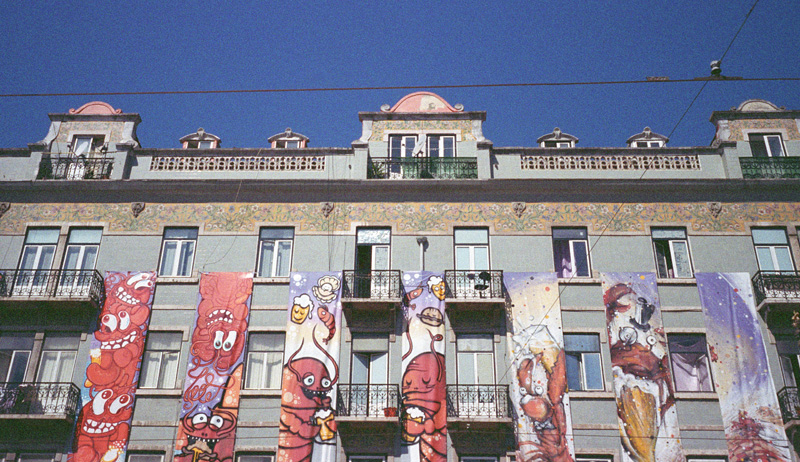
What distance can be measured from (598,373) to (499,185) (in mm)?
6559

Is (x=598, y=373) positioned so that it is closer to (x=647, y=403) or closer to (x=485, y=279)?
(x=647, y=403)

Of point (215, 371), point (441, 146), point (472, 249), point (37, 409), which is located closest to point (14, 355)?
point (37, 409)

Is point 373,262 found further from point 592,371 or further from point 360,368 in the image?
point 592,371

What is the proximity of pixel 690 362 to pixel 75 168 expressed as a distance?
65.5 ft

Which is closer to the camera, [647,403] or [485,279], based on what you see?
[647,403]

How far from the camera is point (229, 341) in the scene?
23922 millimetres

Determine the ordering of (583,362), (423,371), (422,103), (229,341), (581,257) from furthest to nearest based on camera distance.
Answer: (422,103) < (581,257) < (229,341) < (583,362) < (423,371)

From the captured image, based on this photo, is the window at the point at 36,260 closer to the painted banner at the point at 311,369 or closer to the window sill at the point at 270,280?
the window sill at the point at 270,280

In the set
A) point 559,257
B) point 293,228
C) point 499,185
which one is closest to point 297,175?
point 293,228

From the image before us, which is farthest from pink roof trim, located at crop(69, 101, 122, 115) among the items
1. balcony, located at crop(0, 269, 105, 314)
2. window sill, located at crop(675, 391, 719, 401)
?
window sill, located at crop(675, 391, 719, 401)

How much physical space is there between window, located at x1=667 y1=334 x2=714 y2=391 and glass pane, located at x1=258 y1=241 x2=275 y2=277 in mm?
11909

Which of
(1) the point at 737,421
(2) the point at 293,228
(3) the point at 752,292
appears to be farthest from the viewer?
(2) the point at 293,228

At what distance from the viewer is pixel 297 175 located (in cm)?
2681

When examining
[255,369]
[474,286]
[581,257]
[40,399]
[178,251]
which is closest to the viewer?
[40,399]
